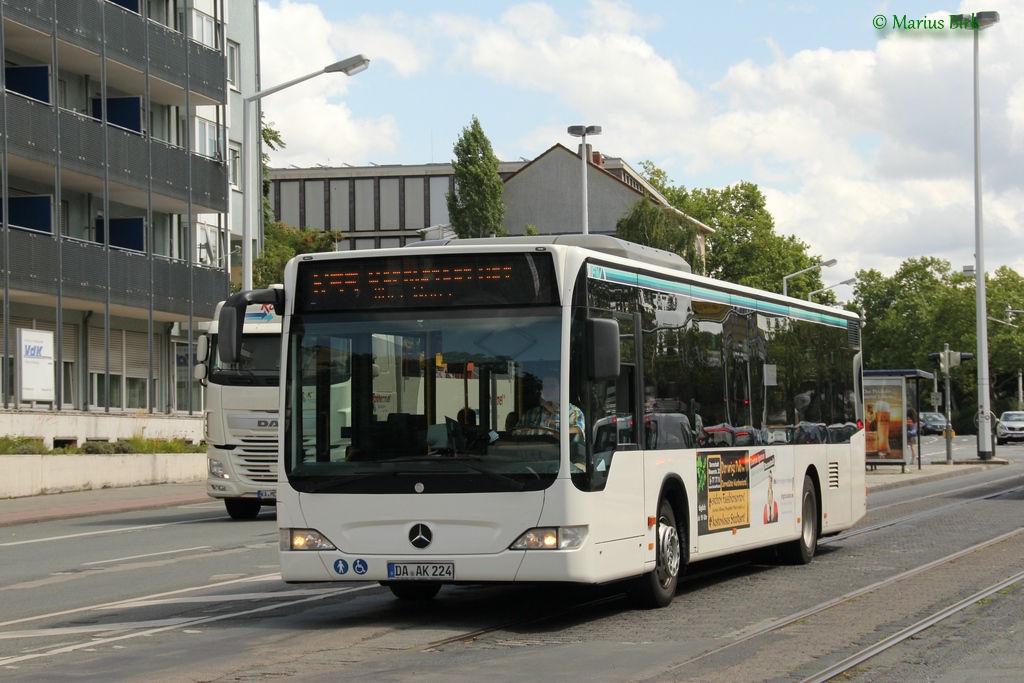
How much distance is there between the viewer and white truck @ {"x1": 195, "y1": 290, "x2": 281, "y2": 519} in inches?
903

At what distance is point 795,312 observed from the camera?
1639cm

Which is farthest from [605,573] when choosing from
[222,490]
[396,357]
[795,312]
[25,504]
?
[25,504]

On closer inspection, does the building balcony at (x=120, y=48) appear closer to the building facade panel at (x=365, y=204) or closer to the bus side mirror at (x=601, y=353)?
the bus side mirror at (x=601, y=353)

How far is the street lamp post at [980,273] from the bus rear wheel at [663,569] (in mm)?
35294

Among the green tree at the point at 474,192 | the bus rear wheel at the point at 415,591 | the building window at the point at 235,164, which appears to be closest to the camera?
the bus rear wheel at the point at 415,591

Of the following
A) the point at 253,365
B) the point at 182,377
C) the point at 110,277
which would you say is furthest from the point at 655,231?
the point at 253,365

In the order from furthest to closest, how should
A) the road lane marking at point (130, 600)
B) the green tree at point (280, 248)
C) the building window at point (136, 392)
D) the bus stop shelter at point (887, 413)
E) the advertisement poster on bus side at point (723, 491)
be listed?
the green tree at point (280, 248) < the building window at point (136, 392) < the bus stop shelter at point (887, 413) < the advertisement poster on bus side at point (723, 491) < the road lane marking at point (130, 600)

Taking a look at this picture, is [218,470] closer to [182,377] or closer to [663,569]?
[663,569]

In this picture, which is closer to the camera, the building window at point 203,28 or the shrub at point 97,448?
the shrub at point 97,448

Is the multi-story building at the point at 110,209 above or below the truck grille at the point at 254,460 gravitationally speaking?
above

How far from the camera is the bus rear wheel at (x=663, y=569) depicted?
11.9 m

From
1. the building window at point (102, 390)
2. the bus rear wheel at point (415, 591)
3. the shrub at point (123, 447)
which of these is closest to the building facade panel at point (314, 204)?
the building window at point (102, 390)

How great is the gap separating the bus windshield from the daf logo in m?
0.27

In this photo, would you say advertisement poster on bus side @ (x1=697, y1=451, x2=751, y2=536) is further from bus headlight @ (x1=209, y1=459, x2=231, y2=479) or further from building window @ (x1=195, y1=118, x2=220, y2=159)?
building window @ (x1=195, y1=118, x2=220, y2=159)
